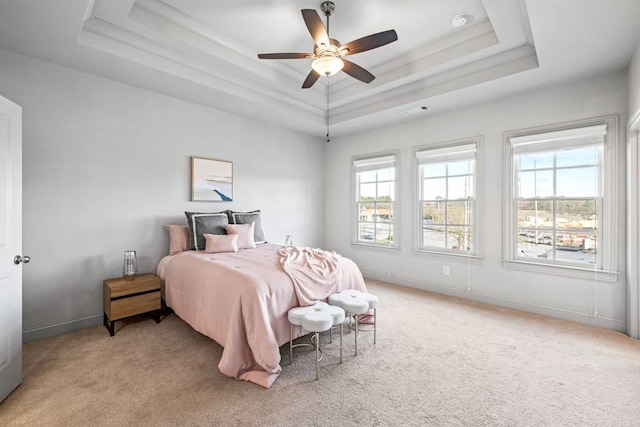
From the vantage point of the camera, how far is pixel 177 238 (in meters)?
3.64

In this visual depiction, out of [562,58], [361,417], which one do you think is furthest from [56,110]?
[562,58]

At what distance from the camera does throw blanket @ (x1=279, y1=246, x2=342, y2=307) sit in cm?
256

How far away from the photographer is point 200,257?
315 centimetres

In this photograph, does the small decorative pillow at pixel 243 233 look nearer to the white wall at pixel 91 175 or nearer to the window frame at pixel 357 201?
the white wall at pixel 91 175

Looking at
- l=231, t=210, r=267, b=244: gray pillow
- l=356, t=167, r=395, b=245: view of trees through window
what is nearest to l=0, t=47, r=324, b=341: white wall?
l=231, t=210, r=267, b=244: gray pillow

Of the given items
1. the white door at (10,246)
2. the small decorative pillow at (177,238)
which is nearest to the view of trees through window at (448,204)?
the small decorative pillow at (177,238)

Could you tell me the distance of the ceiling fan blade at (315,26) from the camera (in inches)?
83.7

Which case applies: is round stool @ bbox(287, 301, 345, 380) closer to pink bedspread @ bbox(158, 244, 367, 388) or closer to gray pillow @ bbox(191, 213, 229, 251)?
pink bedspread @ bbox(158, 244, 367, 388)

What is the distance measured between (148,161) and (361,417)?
3.54 meters

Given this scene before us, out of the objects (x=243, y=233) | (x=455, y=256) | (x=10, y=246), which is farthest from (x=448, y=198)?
(x=10, y=246)

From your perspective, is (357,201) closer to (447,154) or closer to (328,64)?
(447,154)

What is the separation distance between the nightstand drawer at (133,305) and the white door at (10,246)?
2.66ft

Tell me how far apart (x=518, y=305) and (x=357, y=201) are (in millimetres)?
2904

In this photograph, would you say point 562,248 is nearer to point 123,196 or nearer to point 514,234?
point 514,234
